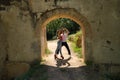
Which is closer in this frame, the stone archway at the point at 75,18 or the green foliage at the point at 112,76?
the green foliage at the point at 112,76

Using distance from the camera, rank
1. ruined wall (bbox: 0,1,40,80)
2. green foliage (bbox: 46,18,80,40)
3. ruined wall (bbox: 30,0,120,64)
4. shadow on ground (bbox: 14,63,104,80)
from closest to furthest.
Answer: shadow on ground (bbox: 14,63,104,80), ruined wall (bbox: 30,0,120,64), ruined wall (bbox: 0,1,40,80), green foliage (bbox: 46,18,80,40)

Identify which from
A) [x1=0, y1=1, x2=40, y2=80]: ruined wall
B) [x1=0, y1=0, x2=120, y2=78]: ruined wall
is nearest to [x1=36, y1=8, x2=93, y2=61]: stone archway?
[x1=0, y1=0, x2=120, y2=78]: ruined wall

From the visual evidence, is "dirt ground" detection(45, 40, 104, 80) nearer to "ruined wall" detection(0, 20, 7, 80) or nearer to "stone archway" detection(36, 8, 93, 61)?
"stone archway" detection(36, 8, 93, 61)

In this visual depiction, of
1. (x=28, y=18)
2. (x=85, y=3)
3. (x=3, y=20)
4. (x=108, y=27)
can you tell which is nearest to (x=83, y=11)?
(x=85, y=3)

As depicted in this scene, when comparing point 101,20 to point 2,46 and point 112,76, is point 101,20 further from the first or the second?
point 2,46

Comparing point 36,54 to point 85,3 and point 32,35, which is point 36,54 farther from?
point 85,3

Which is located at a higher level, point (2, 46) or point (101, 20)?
point (101, 20)

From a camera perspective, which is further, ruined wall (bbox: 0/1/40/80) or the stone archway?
ruined wall (bbox: 0/1/40/80)

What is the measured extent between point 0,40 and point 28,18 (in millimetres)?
1416

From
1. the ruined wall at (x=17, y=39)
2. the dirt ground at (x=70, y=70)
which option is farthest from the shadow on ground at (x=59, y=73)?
A: the ruined wall at (x=17, y=39)

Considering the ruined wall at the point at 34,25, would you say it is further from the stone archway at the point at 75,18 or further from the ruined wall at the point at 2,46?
the stone archway at the point at 75,18

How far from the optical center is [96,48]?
10.9 meters

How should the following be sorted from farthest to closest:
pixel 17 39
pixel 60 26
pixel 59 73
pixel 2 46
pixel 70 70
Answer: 1. pixel 60 26
2. pixel 17 39
3. pixel 2 46
4. pixel 70 70
5. pixel 59 73

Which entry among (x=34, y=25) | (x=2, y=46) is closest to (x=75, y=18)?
(x=34, y=25)
